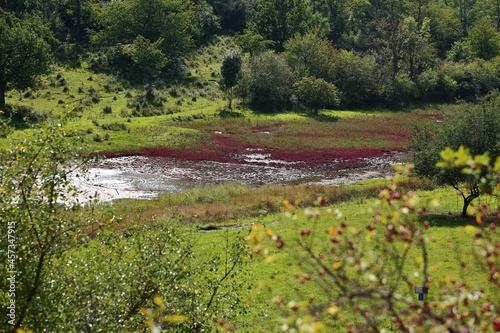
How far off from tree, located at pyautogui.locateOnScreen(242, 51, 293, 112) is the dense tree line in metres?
0.22

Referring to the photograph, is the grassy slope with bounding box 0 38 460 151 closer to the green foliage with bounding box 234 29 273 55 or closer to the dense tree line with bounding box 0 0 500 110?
the dense tree line with bounding box 0 0 500 110

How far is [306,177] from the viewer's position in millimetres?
48875

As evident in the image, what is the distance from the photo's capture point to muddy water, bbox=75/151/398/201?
4326cm

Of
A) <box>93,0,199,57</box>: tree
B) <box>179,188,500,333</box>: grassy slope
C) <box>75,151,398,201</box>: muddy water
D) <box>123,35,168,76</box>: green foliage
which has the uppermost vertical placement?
<box>93,0,199,57</box>: tree

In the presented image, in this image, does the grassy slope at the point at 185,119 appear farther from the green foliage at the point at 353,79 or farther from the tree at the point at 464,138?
the tree at the point at 464,138

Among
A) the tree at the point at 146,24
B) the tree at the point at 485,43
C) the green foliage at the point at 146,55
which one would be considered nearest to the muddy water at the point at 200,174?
the green foliage at the point at 146,55

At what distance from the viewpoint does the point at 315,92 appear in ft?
276

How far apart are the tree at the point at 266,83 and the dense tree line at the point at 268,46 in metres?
0.22

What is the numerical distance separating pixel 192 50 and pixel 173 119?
Result: 1725 inches

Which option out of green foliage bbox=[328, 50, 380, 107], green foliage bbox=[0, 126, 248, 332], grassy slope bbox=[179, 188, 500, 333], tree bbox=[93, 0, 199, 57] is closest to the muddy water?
grassy slope bbox=[179, 188, 500, 333]

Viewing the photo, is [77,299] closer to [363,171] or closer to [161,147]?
[363,171]

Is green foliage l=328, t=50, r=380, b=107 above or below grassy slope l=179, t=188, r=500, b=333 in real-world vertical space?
above

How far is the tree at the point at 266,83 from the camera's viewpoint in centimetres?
8175

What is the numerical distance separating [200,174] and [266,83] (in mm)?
35942
